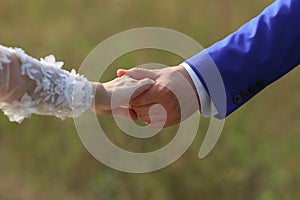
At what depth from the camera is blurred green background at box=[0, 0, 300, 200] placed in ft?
7.00

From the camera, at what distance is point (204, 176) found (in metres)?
2.14

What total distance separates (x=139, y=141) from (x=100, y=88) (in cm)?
91

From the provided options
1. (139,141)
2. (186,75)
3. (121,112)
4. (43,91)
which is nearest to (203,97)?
(186,75)

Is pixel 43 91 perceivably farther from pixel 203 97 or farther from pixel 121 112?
pixel 203 97

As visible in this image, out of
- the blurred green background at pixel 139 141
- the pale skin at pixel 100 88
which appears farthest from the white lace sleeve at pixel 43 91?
the blurred green background at pixel 139 141

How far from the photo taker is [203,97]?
137 cm

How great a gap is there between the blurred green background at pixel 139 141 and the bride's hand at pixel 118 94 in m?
0.81

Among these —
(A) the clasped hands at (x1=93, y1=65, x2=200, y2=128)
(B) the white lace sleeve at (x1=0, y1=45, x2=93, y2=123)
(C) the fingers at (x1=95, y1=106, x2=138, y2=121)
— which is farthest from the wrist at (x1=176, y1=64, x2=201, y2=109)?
(B) the white lace sleeve at (x1=0, y1=45, x2=93, y2=123)

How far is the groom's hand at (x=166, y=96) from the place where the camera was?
1.36 metres

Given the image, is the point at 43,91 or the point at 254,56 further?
the point at 254,56

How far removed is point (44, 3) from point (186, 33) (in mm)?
502

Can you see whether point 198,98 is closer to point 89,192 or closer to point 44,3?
point 89,192

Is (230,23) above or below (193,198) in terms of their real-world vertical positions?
above

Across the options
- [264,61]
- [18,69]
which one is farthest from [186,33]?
[18,69]
